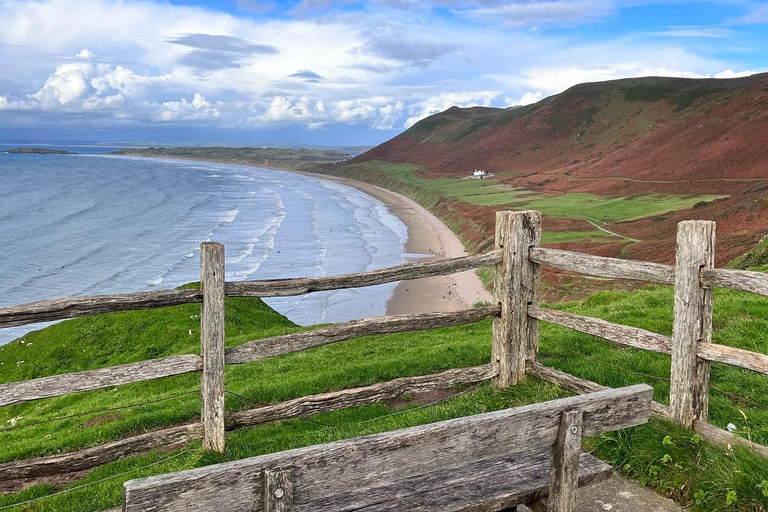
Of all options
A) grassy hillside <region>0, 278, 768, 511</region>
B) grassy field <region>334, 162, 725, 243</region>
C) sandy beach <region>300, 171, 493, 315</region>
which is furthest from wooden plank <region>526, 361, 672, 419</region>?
grassy field <region>334, 162, 725, 243</region>

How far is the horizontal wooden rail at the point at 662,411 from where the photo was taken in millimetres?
5797

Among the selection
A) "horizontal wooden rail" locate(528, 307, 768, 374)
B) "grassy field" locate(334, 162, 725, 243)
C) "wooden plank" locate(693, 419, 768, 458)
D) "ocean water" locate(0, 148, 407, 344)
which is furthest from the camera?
"grassy field" locate(334, 162, 725, 243)

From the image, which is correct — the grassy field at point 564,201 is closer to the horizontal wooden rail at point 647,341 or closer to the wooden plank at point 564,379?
the wooden plank at point 564,379

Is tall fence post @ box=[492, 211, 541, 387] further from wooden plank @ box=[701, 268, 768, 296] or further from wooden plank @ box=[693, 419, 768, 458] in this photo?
wooden plank @ box=[693, 419, 768, 458]

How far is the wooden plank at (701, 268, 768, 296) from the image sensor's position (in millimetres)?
5711

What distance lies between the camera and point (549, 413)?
4.09 metres

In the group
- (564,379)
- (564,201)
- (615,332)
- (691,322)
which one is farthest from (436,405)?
(564,201)

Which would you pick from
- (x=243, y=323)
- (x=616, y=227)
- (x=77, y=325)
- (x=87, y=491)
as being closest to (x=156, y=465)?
(x=87, y=491)

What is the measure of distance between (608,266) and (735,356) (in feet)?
5.22

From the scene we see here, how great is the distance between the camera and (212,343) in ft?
21.5

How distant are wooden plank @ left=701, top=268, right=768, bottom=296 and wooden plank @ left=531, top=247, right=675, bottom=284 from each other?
0.36m

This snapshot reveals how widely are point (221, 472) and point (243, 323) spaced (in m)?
18.9

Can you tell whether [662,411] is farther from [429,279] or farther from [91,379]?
[429,279]

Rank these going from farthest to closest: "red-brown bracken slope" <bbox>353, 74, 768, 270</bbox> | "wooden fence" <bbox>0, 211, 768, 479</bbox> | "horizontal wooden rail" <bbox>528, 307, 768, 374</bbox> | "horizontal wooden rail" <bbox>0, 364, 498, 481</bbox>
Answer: "red-brown bracken slope" <bbox>353, 74, 768, 270</bbox> < "horizontal wooden rail" <bbox>0, 364, 498, 481</bbox> < "wooden fence" <bbox>0, 211, 768, 479</bbox> < "horizontal wooden rail" <bbox>528, 307, 768, 374</bbox>
